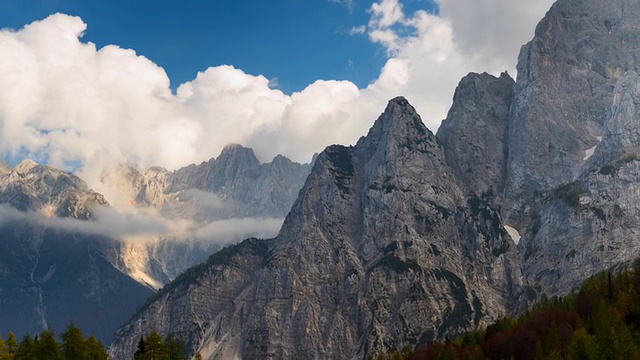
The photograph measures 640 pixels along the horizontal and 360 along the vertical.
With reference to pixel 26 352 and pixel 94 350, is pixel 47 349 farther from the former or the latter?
pixel 94 350

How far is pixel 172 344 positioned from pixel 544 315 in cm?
10546

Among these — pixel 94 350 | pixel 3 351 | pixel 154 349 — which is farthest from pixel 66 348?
pixel 154 349

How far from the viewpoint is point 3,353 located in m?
129

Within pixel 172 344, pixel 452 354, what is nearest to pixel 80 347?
pixel 172 344

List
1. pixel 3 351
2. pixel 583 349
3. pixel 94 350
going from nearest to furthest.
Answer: pixel 3 351, pixel 583 349, pixel 94 350

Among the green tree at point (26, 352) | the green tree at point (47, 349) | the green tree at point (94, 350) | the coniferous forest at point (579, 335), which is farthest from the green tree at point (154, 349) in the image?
the coniferous forest at point (579, 335)

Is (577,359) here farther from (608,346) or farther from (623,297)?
(623,297)

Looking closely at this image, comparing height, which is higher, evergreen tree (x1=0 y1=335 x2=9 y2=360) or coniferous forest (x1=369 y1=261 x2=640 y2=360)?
evergreen tree (x1=0 y1=335 x2=9 y2=360)

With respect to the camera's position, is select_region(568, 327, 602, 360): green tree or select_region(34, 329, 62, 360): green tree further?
select_region(568, 327, 602, 360): green tree

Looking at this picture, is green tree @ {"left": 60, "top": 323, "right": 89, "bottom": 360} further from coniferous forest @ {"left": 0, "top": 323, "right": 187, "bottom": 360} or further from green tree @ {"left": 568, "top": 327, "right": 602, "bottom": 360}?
green tree @ {"left": 568, "top": 327, "right": 602, "bottom": 360}

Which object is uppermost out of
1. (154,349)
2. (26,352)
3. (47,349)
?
(47,349)

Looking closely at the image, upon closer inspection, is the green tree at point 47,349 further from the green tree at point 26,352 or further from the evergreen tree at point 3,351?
the evergreen tree at point 3,351

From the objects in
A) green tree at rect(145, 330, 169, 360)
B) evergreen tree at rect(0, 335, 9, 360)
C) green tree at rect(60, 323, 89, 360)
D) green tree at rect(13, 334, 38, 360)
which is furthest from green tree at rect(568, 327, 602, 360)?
evergreen tree at rect(0, 335, 9, 360)

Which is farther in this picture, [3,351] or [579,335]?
[579,335]
